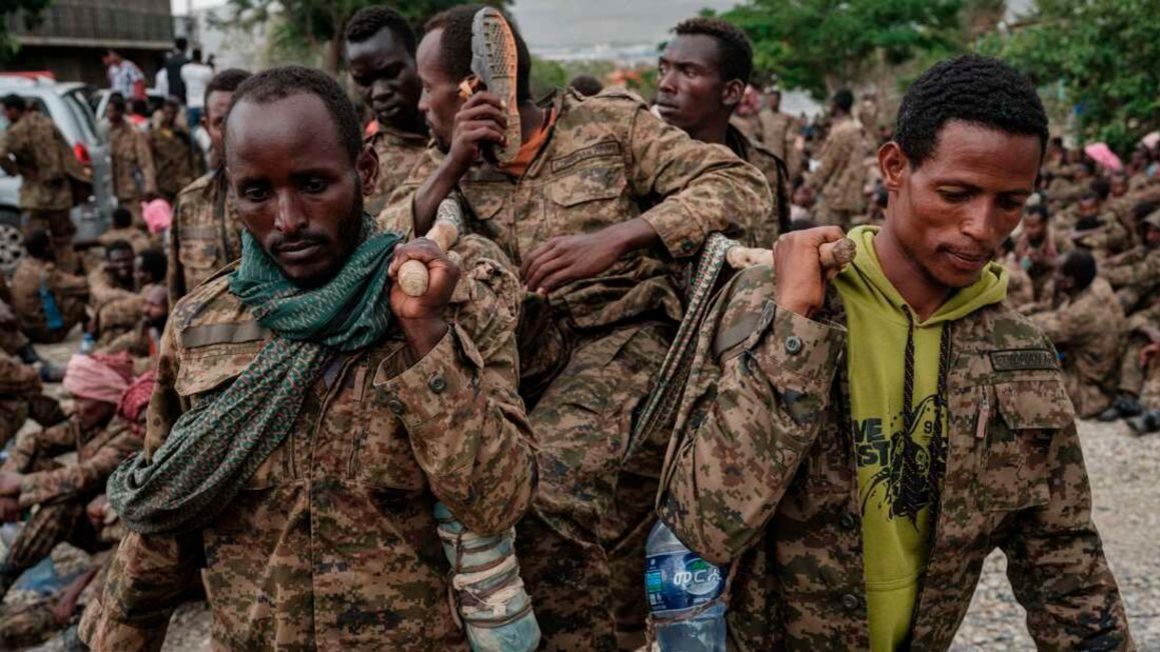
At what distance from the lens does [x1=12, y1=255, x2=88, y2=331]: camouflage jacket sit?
9.64 metres

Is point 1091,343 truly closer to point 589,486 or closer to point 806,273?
point 589,486

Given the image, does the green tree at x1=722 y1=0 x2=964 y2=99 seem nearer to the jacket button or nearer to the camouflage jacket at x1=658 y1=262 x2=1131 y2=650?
the camouflage jacket at x1=658 y1=262 x2=1131 y2=650

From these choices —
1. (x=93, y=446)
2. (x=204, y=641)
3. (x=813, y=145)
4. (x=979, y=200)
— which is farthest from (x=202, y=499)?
(x=813, y=145)

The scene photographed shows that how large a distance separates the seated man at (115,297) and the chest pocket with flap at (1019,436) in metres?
6.30

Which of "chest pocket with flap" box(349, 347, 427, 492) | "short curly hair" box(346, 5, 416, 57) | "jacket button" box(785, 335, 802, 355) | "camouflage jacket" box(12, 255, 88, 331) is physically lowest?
"camouflage jacket" box(12, 255, 88, 331)

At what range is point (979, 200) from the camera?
1.97 metres

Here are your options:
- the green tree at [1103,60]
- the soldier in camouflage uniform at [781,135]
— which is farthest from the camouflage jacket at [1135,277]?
the green tree at [1103,60]

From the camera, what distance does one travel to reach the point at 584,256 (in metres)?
2.63

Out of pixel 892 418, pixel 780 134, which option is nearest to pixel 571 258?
pixel 892 418

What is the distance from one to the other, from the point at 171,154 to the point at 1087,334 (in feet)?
36.5

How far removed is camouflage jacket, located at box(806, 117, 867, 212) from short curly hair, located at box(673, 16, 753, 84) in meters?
8.00

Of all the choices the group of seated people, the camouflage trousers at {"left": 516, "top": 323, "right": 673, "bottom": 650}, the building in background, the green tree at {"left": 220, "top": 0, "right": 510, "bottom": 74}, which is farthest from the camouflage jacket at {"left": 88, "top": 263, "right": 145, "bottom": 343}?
the building in background

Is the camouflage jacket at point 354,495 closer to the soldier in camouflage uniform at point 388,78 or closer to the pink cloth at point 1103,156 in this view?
the soldier in camouflage uniform at point 388,78

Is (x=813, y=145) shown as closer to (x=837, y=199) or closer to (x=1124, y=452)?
(x=837, y=199)
